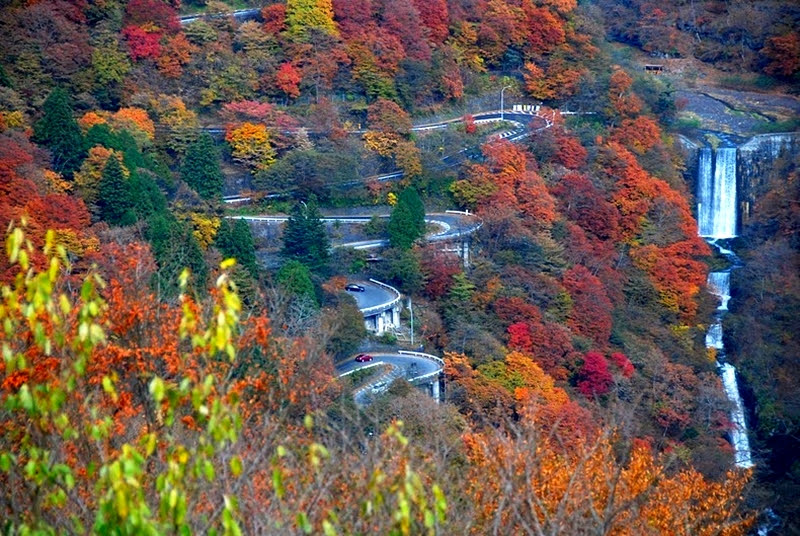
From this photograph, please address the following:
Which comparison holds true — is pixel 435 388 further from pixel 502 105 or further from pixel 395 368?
pixel 502 105

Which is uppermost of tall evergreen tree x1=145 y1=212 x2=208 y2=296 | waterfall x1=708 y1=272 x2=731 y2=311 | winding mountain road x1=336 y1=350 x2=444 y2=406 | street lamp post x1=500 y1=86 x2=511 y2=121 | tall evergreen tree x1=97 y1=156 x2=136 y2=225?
street lamp post x1=500 y1=86 x2=511 y2=121

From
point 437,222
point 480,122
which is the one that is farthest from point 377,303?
point 480,122

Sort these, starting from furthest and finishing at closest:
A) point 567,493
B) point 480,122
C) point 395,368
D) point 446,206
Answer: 1. point 480,122
2. point 446,206
3. point 395,368
4. point 567,493

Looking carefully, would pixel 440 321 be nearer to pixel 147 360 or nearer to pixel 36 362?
pixel 147 360

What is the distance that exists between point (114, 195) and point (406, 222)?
6489 millimetres

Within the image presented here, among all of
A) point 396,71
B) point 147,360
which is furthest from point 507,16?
point 147,360

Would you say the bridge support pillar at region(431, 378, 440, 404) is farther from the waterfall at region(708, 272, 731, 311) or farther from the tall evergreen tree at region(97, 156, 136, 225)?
the waterfall at region(708, 272, 731, 311)

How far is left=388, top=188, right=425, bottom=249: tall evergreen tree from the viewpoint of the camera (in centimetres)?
2194

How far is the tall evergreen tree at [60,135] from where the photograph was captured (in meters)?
19.7

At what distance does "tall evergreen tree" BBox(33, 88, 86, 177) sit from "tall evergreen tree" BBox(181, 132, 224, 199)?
256cm

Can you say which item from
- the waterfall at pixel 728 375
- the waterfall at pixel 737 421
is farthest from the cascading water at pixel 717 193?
the waterfall at pixel 737 421

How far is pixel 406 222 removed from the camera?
72.6 feet

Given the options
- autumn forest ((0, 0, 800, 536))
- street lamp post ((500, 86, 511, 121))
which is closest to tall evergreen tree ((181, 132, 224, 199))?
autumn forest ((0, 0, 800, 536))

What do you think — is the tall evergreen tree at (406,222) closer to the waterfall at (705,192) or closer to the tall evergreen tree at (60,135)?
the tall evergreen tree at (60,135)
